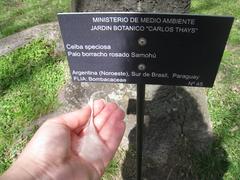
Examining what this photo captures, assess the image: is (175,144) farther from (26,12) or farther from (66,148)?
(26,12)

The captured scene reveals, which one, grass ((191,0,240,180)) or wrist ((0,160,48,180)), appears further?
grass ((191,0,240,180))

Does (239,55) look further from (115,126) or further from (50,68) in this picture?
(115,126)

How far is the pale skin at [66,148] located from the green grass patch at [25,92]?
1.05 meters

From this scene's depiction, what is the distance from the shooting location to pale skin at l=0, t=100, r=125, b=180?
5.45 ft

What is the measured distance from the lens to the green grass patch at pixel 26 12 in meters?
4.56

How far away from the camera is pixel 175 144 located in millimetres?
2650

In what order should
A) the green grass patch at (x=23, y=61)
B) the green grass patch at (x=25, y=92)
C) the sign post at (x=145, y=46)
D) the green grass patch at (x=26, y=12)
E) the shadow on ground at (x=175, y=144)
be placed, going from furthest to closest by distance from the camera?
the green grass patch at (x=26, y=12) < the green grass patch at (x=23, y=61) < the green grass patch at (x=25, y=92) < the shadow on ground at (x=175, y=144) < the sign post at (x=145, y=46)

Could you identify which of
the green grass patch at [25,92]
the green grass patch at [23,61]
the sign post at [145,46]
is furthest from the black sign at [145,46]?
the green grass patch at [23,61]

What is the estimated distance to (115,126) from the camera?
188 cm

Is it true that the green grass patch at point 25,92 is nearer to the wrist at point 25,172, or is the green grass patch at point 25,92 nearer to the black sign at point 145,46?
the wrist at point 25,172

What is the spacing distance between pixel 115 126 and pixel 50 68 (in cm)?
164

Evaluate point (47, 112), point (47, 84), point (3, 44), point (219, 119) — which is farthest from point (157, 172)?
point (3, 44)

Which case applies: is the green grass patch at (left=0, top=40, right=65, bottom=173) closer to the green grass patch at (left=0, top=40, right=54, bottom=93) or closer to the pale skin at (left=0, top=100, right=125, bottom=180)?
the green grass patch at (left=0, top=40, right=54, bottom=93)

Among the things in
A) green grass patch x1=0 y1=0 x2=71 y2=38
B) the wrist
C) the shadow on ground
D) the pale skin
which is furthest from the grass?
green grass patch x1=0 y1=0 x2=71 y2=38
